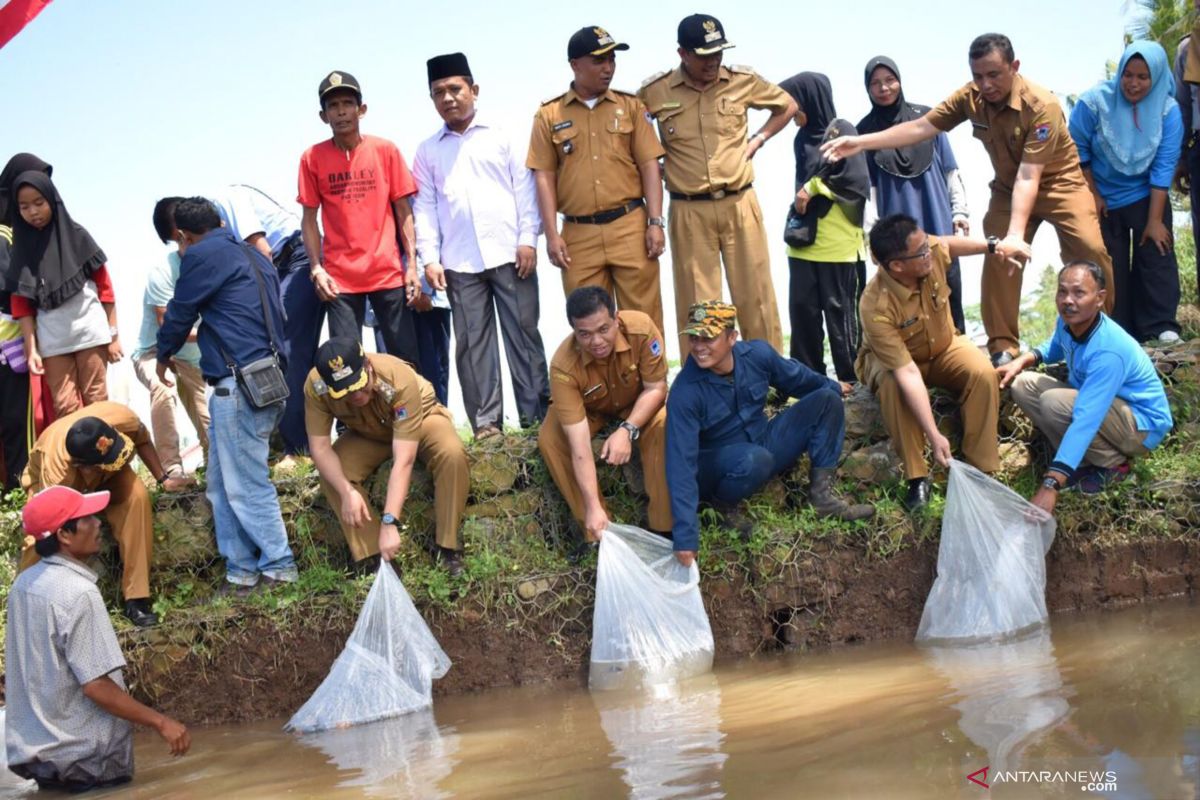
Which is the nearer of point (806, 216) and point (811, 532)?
point (811, 532)

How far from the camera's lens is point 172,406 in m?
8.49

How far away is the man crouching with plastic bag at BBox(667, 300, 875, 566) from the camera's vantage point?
265 inches

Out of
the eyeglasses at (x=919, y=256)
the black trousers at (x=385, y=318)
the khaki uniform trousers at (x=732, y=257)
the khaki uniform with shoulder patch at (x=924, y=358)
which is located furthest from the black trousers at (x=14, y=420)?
the eyeglasses at (x=919, y=256)

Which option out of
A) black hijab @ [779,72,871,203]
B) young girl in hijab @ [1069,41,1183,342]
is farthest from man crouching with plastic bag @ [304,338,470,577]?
young girl in hijab @ [1069,41,1183,342]

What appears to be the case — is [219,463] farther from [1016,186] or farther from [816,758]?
[1016,186]

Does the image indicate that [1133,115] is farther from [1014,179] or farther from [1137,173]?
[1014,179]

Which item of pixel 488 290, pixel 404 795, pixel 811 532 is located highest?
pixel 488 290

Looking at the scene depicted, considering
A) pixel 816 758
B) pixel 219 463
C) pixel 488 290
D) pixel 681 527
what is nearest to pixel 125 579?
pixel 219 463

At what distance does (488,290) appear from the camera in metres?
7.82

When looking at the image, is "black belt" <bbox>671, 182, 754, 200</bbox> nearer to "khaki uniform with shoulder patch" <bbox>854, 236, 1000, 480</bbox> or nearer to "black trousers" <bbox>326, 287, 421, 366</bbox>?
"khaki uniform with shoulder patch" <bbox>854, 236, 1000, 480</bbox>

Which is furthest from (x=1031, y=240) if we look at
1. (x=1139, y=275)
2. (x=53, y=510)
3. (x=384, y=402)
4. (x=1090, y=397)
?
(x=53, y=510)

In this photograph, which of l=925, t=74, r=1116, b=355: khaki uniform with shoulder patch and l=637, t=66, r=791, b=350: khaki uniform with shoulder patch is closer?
l=925, t=74, r=1116, b=355: khaki uniform with shoulder patch

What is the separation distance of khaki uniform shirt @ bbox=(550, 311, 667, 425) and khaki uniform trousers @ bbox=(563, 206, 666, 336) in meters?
0.59

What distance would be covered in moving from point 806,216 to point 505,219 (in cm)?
180
